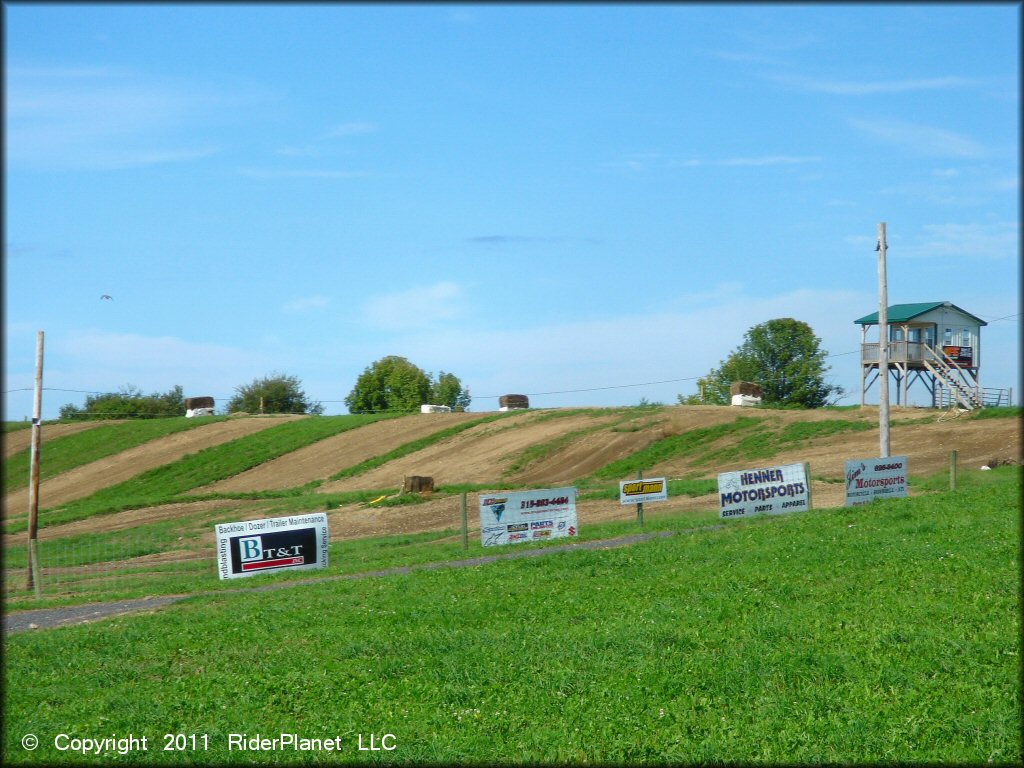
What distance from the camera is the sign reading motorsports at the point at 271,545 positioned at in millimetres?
23594

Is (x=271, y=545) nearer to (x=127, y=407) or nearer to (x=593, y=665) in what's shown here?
(x=593, y=665)

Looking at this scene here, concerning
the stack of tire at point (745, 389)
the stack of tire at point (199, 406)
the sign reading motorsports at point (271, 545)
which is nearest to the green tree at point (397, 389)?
the stack of tire at point (199, 406)

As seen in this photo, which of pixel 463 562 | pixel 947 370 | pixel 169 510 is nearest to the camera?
pixel 463 562

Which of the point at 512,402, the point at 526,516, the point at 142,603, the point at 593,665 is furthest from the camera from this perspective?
the point at 512,402

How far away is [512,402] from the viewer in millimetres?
79375

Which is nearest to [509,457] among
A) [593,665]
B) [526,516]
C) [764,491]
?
[764,491]

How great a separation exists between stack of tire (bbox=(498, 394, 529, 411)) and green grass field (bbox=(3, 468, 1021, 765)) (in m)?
59.6

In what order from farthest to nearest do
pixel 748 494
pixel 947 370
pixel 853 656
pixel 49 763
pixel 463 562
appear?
pixel 947 370 → pixel 748 494 → pixel 463 562 → pixel 853 656 → pixel 49 763

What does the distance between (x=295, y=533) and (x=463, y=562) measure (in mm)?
4386

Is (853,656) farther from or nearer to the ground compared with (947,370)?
nearer to the ground

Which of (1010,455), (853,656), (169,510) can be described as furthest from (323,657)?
(169,510)

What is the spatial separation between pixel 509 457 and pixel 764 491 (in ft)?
96.9

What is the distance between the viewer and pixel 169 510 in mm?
50031

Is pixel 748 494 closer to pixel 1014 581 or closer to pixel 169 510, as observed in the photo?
pixel 1014 581
